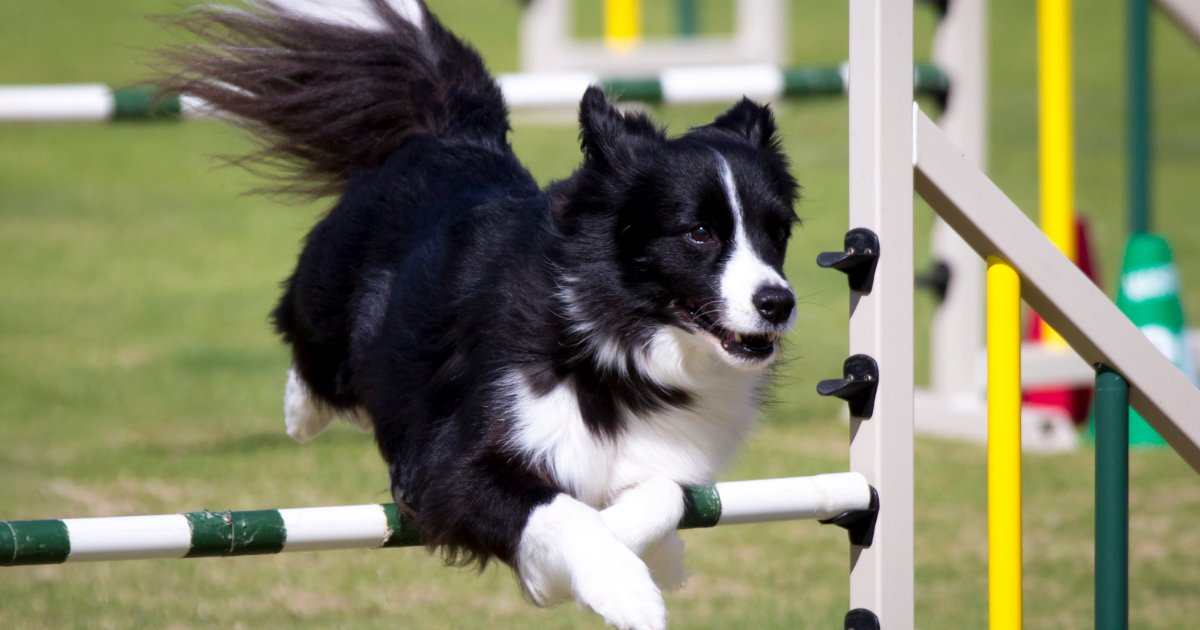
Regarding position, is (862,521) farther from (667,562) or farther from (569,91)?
(569,91)

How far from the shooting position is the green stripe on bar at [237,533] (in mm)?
2027

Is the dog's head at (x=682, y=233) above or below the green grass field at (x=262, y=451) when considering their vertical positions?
above

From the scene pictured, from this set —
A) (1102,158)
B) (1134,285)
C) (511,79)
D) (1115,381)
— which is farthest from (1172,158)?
(1115,381)

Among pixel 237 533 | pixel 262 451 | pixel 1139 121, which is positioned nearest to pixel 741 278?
pixel 237 533

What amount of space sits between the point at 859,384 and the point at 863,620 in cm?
44

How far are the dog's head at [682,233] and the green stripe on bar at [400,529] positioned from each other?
52 centimetres

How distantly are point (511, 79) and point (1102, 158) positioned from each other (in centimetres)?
905

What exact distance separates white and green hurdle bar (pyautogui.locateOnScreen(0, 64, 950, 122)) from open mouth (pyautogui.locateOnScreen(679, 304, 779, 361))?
6.61 feet

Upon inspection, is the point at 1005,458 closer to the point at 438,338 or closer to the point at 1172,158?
the point at 438,338

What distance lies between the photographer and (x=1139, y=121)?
5.92 metres

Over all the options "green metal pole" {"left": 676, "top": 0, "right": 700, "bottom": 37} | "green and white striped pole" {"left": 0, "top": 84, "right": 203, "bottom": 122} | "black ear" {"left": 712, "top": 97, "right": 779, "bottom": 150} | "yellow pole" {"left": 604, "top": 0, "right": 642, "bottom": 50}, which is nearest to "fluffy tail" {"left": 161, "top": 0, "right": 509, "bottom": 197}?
"black ear" {"left": 712, "top": 97, "right": 779, "bottom": 150}

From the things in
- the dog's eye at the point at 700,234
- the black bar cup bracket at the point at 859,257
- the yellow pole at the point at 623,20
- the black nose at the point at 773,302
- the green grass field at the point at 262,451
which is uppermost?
the yellow pole at the point at 623,20

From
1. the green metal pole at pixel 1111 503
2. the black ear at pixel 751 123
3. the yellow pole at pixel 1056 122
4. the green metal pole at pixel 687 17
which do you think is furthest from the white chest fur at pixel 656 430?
the green metal pole at pixel 687 17

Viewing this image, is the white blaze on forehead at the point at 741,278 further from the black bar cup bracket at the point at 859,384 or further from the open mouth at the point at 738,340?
the black bar cup bracket at the point at 859,384
